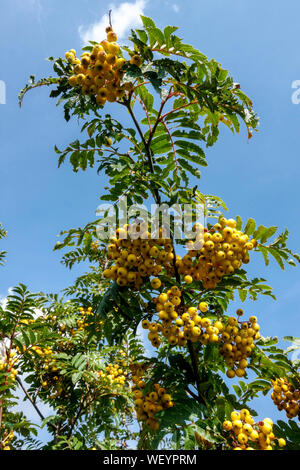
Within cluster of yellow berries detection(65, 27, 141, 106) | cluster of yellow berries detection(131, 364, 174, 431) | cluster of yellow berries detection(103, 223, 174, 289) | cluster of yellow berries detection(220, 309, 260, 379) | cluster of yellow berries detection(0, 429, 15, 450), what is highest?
cluster of yellow berries detection(65, 27, 141, 106)

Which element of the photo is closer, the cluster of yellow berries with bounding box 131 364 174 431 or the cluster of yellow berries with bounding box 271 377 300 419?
the cluster of yellow berries with bounding box 131 364 174 431

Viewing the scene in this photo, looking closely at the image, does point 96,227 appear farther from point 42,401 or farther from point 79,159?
point 42,401

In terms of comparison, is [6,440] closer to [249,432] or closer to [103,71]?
[249,432]

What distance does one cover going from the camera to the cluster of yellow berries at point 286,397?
116 inches

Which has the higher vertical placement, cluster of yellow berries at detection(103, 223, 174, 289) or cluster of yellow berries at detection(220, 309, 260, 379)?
cluster of yellow berries at detection(103, 223, 174, 289)

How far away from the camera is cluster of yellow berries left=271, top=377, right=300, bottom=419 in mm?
2938

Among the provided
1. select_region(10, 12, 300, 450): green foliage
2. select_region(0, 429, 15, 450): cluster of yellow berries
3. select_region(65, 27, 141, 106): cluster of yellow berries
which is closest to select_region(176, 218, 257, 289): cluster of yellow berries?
select_region(10, 12, 300, 450): green foliage

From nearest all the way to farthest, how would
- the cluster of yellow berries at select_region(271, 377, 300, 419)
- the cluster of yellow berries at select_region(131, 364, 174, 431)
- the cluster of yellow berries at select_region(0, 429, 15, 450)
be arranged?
the cluster of yellow berries at select_region(131, 364, 174, 431), the cluster of yellow berries at select_region(271, 377, 300, 419), the cluster of yellow berries at select_region(0, 429, 15, 450)

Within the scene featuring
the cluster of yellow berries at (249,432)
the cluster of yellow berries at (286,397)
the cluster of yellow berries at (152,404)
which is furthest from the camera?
the cluster of yellow berries at (286,397)

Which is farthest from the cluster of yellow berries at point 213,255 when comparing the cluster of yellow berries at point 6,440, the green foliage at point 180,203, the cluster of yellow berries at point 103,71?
the cluster of yellow berries at point 6,440

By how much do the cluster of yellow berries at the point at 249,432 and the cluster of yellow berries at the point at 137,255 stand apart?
115cm

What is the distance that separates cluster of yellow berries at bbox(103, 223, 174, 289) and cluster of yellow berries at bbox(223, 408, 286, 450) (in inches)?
45.2

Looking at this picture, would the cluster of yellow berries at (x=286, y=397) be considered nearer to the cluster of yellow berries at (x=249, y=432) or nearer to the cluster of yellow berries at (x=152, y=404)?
the cluster of yellow berries at (x=249, y=432)

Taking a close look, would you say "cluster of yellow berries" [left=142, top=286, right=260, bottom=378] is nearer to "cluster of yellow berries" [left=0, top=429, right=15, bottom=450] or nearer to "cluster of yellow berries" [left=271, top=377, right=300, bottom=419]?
"cluster of yellow berries" [left=271, top=377, right=300, bottom=419]
